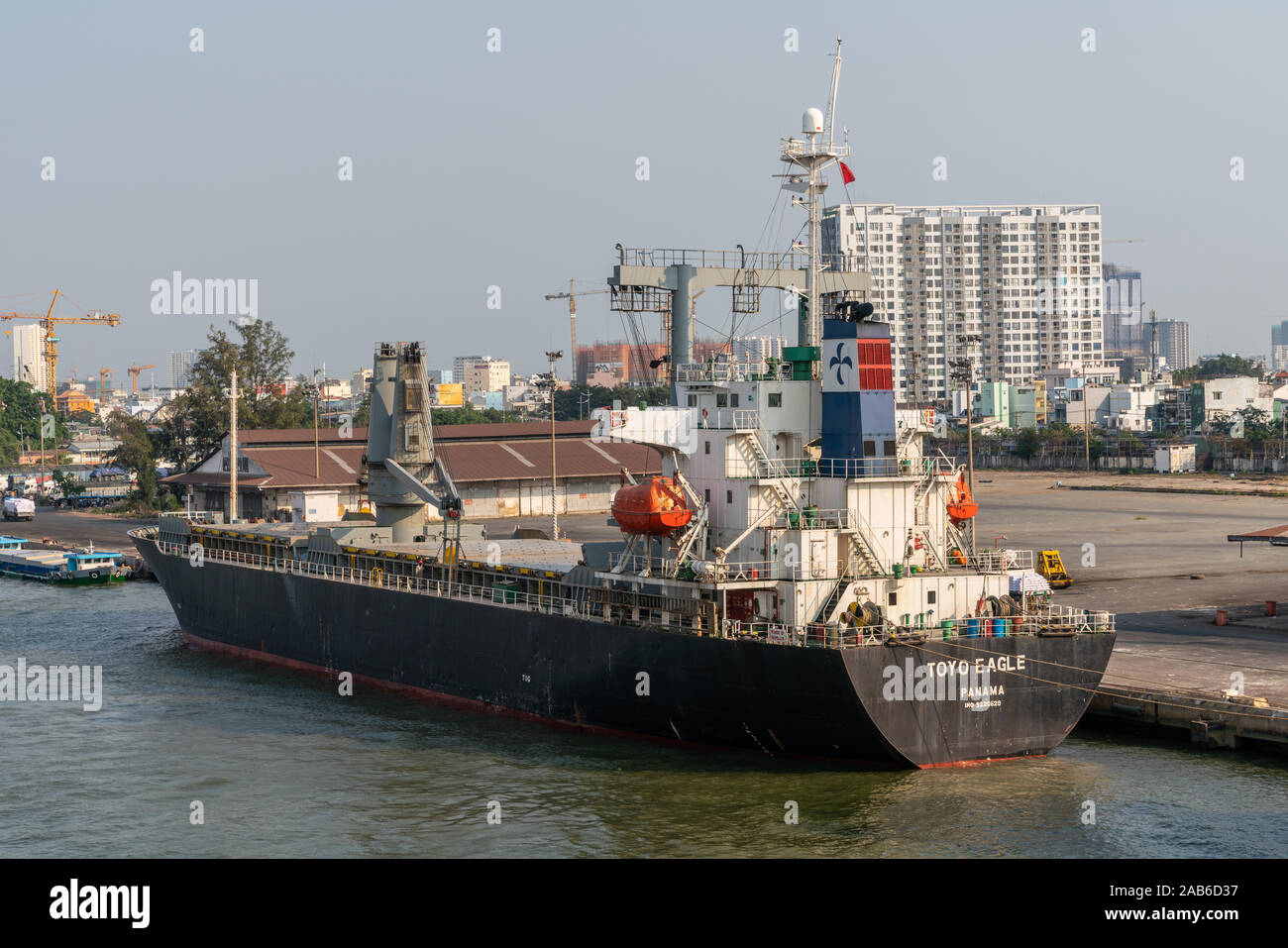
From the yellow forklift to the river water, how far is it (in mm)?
23191

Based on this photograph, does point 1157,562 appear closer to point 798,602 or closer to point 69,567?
point 798,602

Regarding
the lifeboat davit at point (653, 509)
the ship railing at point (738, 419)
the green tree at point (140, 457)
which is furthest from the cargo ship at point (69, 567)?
the ship railing at point (738, 419)

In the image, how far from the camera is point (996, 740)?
1273 inches

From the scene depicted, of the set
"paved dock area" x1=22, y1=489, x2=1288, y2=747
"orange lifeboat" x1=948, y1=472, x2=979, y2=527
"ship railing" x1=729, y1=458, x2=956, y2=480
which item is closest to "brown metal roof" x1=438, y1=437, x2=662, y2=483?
"paved dock area" x1=22, y1=489, x2=1288, y2=747

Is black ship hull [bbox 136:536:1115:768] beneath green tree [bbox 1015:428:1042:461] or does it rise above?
beneath

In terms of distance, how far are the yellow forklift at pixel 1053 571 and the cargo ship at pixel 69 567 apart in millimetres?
50625

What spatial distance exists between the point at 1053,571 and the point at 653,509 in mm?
30062

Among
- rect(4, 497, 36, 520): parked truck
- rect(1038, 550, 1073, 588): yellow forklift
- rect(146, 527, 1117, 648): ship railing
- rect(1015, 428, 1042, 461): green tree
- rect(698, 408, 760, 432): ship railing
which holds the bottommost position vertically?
rect(1038, 550, 1073, 588): yellow forklift

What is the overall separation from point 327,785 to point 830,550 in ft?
44.1

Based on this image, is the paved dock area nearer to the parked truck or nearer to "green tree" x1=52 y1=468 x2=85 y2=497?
the parked truck

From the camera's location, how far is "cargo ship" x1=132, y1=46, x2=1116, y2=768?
31.8 m

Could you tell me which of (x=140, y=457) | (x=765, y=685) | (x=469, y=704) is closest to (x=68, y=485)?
(x=140, y=457)

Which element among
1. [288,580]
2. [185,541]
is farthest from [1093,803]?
[185,541]

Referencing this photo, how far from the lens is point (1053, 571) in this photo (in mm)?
59500
